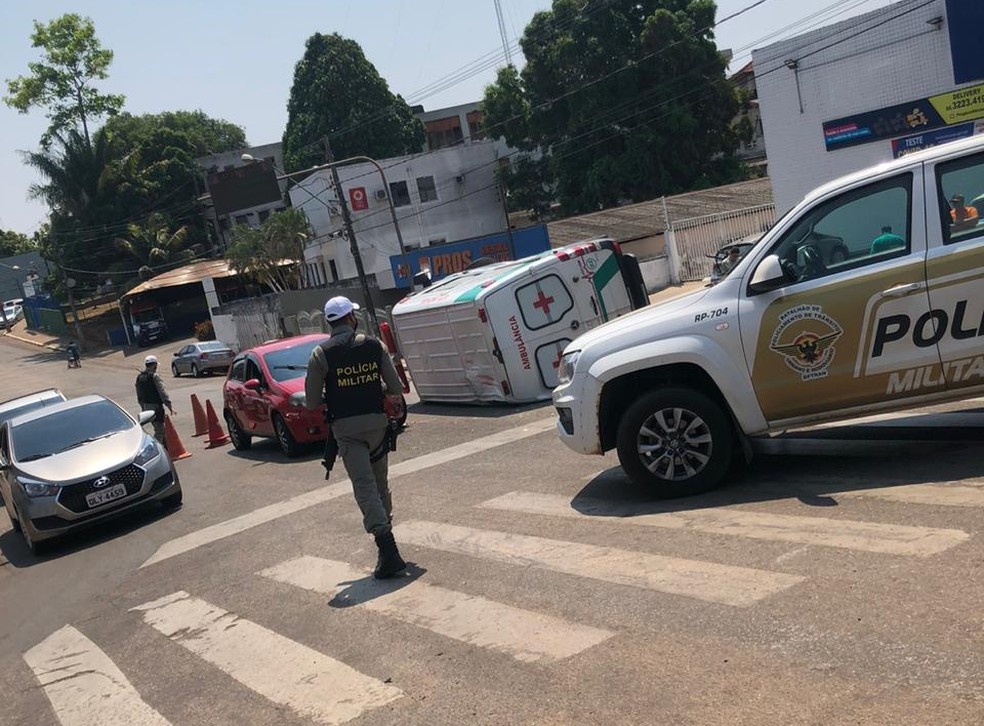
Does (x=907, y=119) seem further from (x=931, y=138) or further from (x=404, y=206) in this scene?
(x=404, y=206)

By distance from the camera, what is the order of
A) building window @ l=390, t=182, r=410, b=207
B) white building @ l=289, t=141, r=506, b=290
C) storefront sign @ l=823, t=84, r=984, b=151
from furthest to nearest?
building window @ l=390, t=182, r=410, b=207
white building @ l=289, t=141, r=506, b=290
storefront sign @ l=823, t=84, r=984, b=151

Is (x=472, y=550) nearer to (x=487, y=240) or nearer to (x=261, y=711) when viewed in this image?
(x=261, y=711)

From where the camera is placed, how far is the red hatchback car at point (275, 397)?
13953 millimetres

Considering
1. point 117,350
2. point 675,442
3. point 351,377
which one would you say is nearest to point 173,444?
point 351,377

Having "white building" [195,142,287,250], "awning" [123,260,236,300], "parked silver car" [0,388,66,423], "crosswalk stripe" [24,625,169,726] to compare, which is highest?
"white building" [195,142,287,250]

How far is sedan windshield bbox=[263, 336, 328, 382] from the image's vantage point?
14734 millimetres

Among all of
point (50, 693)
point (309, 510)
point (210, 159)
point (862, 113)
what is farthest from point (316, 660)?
point (210, 159)

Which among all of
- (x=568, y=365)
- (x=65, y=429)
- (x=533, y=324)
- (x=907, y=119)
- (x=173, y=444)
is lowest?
(x=173, y=444)

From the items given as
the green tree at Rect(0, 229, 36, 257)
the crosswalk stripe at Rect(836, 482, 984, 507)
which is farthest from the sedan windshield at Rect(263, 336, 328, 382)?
the green tree at Rect(0, 229, 36, 257)

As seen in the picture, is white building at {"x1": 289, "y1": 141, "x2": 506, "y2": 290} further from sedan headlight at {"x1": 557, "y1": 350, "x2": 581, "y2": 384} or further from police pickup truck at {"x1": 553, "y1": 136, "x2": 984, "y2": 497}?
police pickup truck at {"x1": 553, "y1": 136, "x2": 984, "y2": 497}

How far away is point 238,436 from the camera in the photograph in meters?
16.6

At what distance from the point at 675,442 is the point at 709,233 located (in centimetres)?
2605

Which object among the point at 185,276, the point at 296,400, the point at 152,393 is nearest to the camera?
the point at 296,400

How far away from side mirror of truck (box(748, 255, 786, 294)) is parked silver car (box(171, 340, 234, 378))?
123ft
